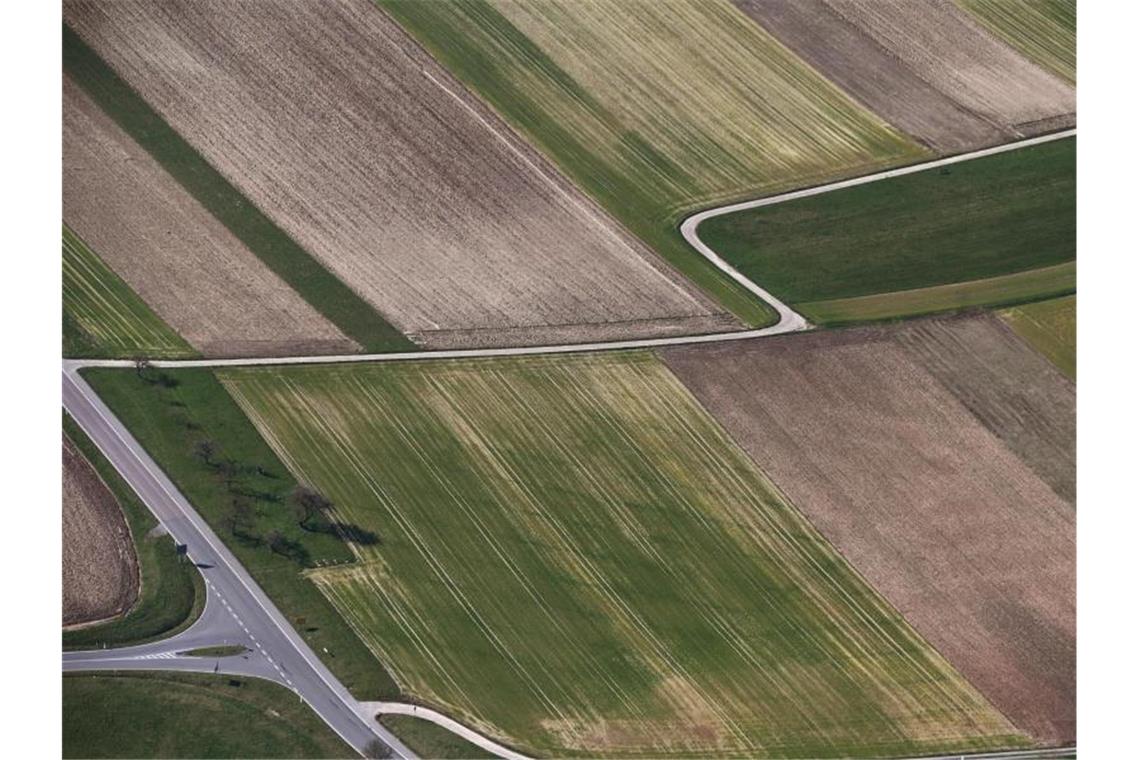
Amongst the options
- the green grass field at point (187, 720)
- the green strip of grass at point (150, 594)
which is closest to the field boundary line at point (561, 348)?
the green strip of grass at point (150, 594)

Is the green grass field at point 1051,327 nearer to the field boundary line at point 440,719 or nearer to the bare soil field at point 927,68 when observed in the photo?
the bare soil field at point 927,68

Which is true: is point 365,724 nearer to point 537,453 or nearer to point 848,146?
point 537,453

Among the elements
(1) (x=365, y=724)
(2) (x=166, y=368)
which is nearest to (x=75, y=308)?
(2) (x=166, y=368)

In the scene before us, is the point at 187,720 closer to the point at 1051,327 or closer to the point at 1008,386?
the point at 1008,386

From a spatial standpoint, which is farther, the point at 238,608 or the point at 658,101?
the point at 658,101

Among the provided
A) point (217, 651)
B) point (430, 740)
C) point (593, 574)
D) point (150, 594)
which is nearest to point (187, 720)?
point (217, 651)

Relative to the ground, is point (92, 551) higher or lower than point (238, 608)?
higher

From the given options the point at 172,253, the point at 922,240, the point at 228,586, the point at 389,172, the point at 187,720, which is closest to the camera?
the point at 187,720

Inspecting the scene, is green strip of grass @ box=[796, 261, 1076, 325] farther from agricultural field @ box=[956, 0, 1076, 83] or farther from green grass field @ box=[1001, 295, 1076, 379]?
agricultural field @ box=[956, 0, 1076, 83]
